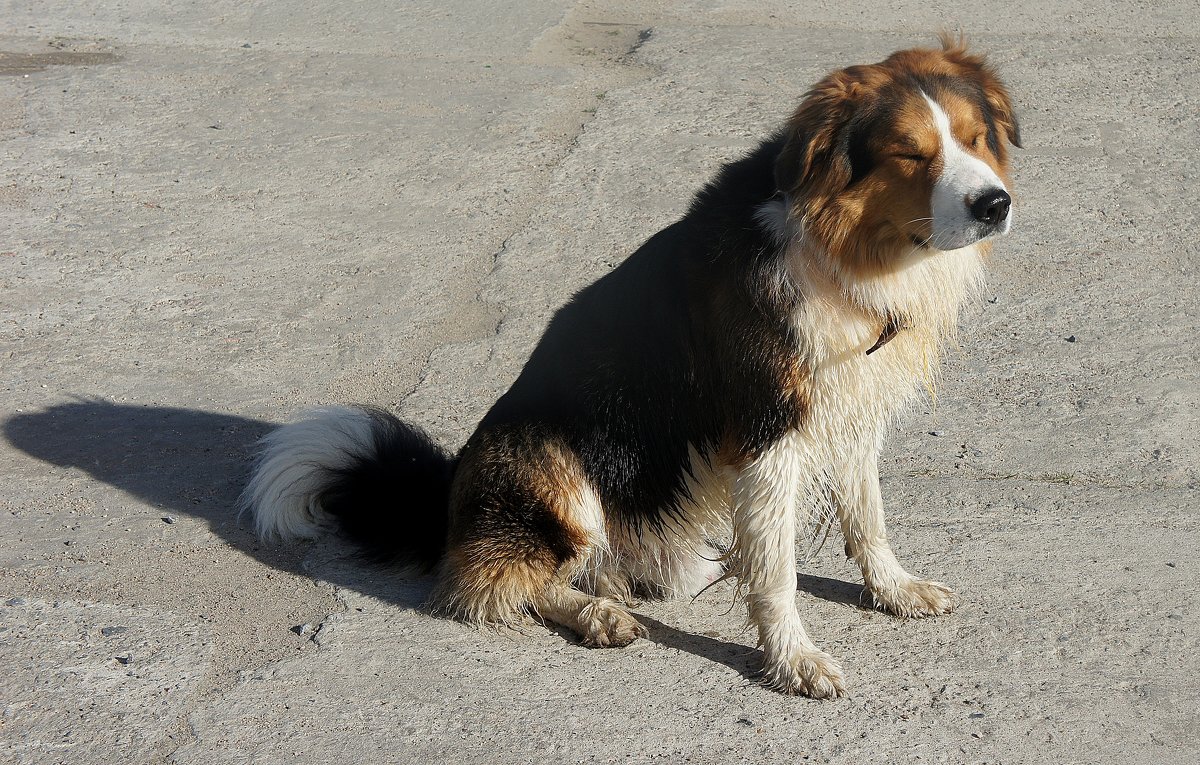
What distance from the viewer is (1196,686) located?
3609 millimetres

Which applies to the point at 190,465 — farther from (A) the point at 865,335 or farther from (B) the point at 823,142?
(B) the point at 823,142

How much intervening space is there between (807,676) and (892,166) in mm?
1579

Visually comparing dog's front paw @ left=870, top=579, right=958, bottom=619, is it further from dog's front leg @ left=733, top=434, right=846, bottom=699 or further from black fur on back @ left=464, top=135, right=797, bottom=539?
black fur on back @ left=464, top=135, right=797, bottom=539

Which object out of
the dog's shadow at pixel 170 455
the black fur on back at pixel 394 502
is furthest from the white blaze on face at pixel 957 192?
the dog's shadow at pixel 170 455

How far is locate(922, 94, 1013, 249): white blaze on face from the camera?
3090 millimetres

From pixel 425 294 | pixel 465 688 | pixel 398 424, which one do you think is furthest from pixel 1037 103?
pixel 465 688

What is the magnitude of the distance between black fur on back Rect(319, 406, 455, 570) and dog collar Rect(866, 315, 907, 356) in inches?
62.9

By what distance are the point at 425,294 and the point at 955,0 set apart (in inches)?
226

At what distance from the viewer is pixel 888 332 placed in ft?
11.5

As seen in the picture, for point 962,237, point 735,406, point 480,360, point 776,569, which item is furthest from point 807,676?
point 480,360

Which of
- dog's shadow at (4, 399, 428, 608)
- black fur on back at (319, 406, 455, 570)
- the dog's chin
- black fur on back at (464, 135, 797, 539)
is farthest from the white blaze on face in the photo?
dog's shadow at (4, 399, 428, 608)

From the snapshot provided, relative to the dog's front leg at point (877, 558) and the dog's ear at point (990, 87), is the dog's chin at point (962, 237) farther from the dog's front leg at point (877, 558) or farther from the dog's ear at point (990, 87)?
the dog's front leg at point (877, 558)

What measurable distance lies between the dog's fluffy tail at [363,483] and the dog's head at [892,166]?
172 cm

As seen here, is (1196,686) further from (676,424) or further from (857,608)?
(676,424)
